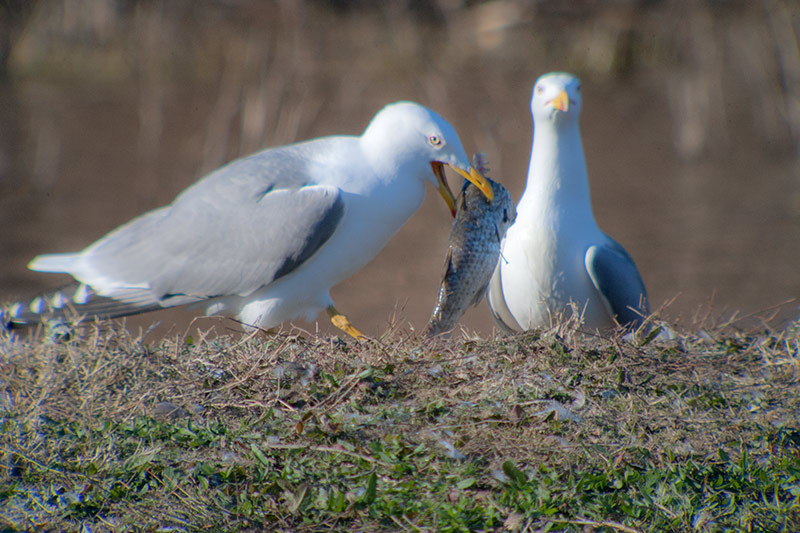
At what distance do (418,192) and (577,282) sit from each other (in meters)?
0.95

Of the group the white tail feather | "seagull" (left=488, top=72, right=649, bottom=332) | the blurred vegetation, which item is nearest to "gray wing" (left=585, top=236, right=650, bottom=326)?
"seagull" (left=488, top=72, right=649, bottom=332)

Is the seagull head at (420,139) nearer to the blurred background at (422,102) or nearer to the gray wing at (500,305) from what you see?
the gray wing at (500,305)

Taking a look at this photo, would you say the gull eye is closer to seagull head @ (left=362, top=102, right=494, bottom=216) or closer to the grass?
seagull head @ (left=362, top=102, right=494, bottom=216)

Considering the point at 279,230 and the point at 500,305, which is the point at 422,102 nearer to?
the point at 500,305

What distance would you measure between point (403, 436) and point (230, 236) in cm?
187

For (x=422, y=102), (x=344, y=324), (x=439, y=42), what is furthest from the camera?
(x=439, y=42)

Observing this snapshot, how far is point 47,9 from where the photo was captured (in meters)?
13.5

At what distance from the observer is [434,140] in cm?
446

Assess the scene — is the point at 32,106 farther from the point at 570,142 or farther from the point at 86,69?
the point at 570,142

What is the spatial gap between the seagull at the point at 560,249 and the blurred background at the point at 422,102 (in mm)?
2180

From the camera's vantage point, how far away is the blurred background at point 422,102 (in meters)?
9.80

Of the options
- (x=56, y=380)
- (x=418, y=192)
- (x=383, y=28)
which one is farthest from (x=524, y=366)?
(x=383, y=28)

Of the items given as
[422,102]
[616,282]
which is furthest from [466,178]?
[422,102]

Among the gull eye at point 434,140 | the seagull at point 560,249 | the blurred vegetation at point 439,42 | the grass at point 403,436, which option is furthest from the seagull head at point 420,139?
the blurred vegetation at point 439,42
